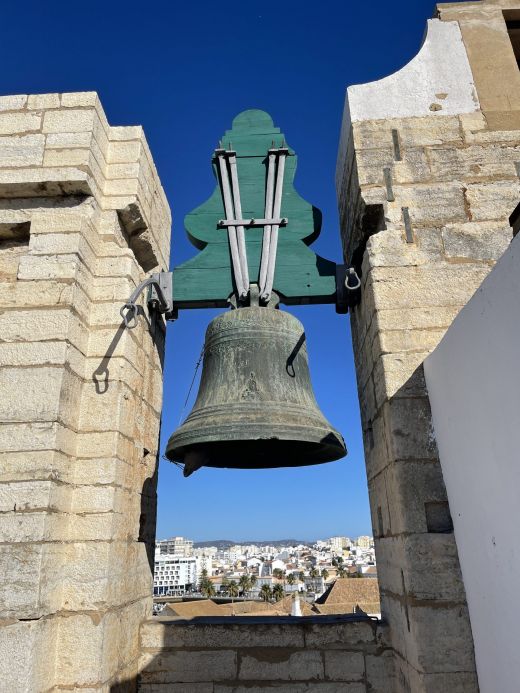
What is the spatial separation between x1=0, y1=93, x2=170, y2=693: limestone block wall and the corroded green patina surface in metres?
0.35

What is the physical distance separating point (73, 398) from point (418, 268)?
2008 mm

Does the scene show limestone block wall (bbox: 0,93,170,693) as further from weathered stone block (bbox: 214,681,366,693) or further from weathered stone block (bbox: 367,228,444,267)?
weathered stone block (bbox: 367,228,444,267)

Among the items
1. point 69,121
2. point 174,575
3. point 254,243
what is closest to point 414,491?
point 254,243

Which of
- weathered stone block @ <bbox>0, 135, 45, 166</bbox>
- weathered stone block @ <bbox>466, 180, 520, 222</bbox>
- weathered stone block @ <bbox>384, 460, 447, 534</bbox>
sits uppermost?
weathered stone block @ <bbox>0, 135, 45, 166</bbox>

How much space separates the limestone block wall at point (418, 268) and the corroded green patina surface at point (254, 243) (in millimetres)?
310

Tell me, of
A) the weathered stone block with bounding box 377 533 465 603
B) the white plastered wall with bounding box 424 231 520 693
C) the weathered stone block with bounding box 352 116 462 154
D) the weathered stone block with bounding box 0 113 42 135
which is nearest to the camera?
the white plastered wall with bounding box 424 231 520 693

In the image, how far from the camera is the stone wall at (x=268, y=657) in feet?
8.99

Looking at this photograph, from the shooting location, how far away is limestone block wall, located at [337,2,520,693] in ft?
7.80

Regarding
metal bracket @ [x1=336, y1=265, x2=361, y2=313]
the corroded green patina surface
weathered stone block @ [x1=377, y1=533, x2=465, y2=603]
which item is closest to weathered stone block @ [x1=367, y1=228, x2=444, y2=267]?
metal bracket @ [x1=336, y1=265, x2=361, y2=313]

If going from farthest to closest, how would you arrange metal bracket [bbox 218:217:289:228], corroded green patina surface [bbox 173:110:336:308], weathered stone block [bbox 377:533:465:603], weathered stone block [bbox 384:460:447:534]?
metal bracket [bbox 218:217:289:228], corroded green patina surface [bbox 173:110:336:308], weathered stone block [bbox 384:460:447:534], weathered stone block [bbox 377:533:465:603]

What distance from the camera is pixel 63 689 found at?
238 cm

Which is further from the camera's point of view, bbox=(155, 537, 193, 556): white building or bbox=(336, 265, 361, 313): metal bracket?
bbox=(155, 537, 193, 556): white building

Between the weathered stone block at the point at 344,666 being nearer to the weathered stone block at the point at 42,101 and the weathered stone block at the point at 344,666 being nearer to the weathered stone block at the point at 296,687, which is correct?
the weathered stone block at the point at 296,687

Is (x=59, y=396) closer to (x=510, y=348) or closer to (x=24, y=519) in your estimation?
(x=24, y=519)
